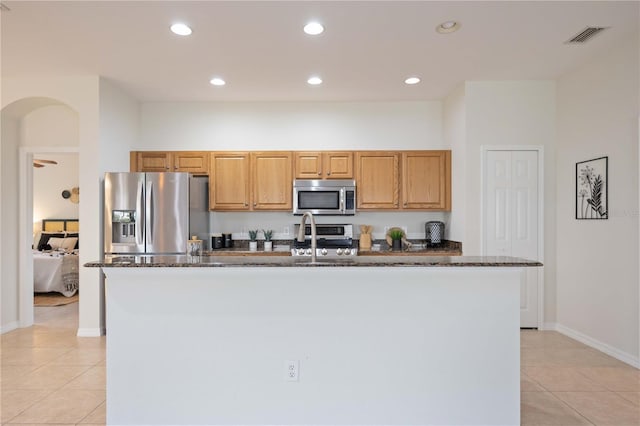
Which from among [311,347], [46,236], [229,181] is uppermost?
[229,181]

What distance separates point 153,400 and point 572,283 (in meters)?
4.05

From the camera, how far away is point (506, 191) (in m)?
4.45

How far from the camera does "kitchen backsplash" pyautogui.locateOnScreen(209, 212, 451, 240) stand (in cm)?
532

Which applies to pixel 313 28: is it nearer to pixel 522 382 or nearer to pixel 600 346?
pixel 522 382

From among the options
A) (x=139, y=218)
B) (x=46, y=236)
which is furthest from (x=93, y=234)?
(x=46, y=236)

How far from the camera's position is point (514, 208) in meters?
4.45

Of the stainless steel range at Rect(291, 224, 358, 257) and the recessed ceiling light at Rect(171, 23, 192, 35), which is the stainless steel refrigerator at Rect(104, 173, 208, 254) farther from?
the recessed ceiling light at Rect(171, 23, 192, 35)

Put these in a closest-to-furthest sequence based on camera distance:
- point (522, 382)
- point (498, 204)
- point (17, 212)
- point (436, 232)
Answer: point (522, 382), point (498, 204), point (17, 212), point (436, 232)

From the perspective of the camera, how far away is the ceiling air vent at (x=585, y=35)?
3.21 metres

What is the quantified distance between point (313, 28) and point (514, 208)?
2.92 metres

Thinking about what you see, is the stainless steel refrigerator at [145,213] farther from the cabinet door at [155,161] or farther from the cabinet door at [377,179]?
the cabinet door at [377,179]

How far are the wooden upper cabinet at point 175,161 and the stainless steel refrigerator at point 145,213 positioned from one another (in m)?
0.62

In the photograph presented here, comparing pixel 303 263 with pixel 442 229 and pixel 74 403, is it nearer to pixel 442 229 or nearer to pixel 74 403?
pixel 74 403

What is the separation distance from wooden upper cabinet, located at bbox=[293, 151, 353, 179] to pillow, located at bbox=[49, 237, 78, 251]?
5.06 m
